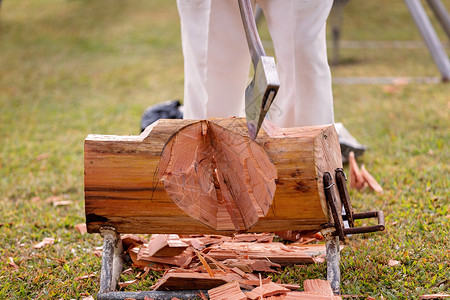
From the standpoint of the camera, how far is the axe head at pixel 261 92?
5.10 feet

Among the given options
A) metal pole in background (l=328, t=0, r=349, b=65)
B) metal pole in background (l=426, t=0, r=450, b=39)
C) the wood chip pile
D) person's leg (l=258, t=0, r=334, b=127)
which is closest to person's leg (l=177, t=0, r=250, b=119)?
person's leg (l=258, t=0, r=334, b=127)

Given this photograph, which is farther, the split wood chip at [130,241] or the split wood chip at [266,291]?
the split wood chip at [130,241]

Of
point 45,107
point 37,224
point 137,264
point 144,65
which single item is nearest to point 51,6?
point 144,65

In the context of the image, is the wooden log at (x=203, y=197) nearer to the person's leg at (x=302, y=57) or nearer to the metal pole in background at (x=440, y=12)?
the person's leg at (x=302, y=57)

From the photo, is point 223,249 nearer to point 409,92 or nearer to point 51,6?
point 409,92

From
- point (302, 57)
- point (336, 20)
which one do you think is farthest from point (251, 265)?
point (336, 20)

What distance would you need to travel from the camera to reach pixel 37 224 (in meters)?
2.66

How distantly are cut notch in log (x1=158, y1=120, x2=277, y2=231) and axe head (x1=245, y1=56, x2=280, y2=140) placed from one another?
4.0 inches

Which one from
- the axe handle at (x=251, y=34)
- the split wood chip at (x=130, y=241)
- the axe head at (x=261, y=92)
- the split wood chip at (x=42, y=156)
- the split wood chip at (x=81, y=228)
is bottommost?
the split wood chip at (x=81, y=228)

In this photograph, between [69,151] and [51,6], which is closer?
[69,151]

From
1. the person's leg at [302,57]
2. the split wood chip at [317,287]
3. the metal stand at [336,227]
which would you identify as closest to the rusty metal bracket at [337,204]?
the metal stand at [336,227]

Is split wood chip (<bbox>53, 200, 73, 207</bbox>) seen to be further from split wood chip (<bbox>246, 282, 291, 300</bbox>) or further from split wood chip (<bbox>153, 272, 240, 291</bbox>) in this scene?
split wood chip (<bbox>246, 282, 291, 300</bbox>)

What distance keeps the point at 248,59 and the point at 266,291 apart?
120cm

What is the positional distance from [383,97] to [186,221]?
333 centimetres
